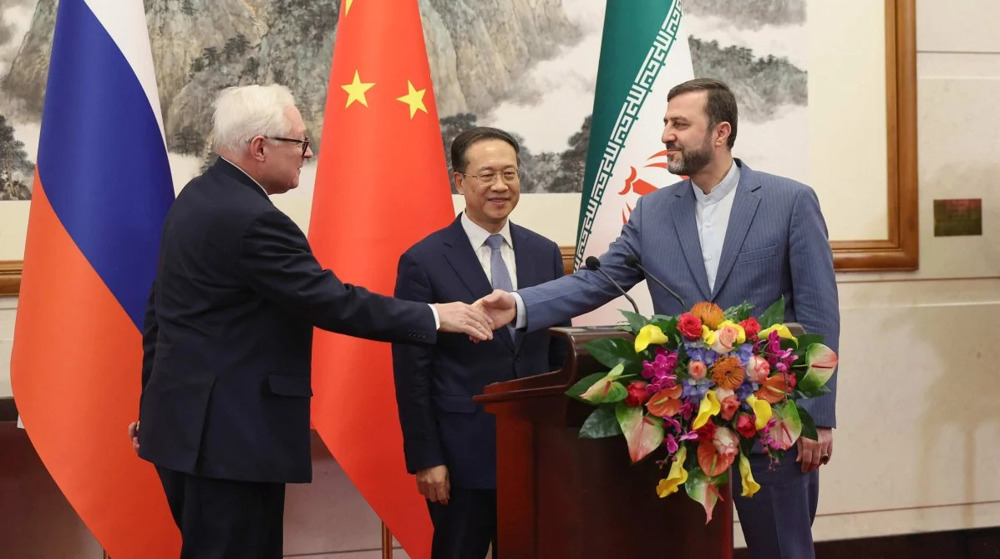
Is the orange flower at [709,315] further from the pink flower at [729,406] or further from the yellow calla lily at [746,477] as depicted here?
the yellow calla lily at [746,477]

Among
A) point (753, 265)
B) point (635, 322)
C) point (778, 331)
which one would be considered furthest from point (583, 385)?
point (753, 265)

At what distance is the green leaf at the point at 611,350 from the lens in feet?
5.91

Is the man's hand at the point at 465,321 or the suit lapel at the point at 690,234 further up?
the suit lapel at the point at 690,234

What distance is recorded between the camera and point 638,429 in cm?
176

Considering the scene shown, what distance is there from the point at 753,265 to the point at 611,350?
2.87 feet

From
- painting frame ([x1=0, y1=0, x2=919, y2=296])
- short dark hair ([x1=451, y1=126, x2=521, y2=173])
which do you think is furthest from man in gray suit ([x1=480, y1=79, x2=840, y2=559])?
painting frame ([x1=0, y1=0, x2=919, y2=296])

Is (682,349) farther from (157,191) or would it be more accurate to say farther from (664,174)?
(157,191)

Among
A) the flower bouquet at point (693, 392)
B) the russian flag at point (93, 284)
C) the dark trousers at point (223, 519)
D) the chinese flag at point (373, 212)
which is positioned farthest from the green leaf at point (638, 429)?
the russian flag at point (93, 284)

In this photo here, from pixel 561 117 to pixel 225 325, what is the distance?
201 cm

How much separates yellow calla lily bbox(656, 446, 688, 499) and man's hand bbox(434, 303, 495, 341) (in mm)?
860

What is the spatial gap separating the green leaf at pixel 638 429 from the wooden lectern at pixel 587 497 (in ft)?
0.39

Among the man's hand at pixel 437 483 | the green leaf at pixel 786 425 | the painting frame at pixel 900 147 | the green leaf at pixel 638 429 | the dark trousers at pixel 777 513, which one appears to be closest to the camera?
the green leaf at pixel 638 429

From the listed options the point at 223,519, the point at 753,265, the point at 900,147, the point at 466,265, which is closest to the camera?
the point at 223,519

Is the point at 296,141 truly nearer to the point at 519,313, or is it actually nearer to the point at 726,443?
the point at 519,313
